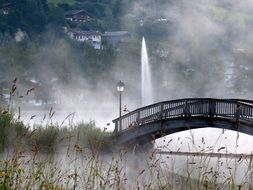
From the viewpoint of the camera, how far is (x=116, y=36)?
305 feet

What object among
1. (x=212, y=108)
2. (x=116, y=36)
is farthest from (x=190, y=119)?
(x=116, y=36)

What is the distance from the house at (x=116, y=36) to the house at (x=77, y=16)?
4452mm

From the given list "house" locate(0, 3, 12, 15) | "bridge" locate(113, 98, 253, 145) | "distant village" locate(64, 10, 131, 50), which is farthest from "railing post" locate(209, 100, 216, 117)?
"house" locate(0, 3, 12, 15)

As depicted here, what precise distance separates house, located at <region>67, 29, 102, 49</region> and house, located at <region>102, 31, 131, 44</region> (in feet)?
3.97

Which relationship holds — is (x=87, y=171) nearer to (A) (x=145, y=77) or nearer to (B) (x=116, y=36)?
(A) (x=145, y=77)

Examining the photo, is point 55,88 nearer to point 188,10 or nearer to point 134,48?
point 134,48

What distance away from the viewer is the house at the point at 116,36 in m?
91.5

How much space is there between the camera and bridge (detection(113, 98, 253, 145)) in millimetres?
17703

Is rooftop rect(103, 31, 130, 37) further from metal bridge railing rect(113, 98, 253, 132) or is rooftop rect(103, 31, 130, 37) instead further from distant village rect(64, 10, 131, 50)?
metal bridge railing rect(113, 98, 253, 132)

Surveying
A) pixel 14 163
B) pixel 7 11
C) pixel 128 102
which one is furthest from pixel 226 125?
pixel 7 11

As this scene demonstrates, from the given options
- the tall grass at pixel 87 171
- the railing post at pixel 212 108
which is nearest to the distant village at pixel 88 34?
the railing post at pixel 212 108

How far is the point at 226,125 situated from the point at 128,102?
4967 centimetres

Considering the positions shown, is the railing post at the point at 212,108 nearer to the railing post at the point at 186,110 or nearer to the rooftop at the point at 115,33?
the railing post at the point at 186,110

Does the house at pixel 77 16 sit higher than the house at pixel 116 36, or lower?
higher
